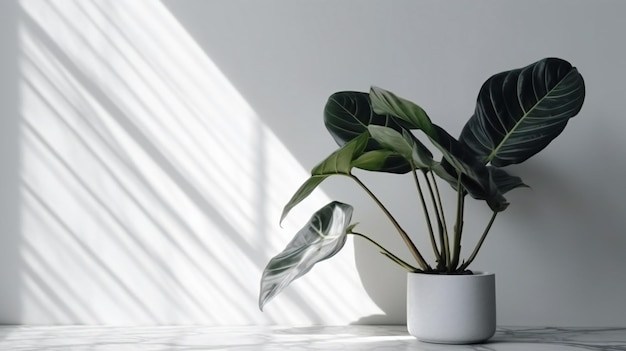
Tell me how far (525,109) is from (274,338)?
614 mm

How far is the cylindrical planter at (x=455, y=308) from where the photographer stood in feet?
3.71

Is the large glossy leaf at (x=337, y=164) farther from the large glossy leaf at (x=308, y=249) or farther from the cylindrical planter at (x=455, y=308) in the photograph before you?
the cylindrical planter at (x=455, y=308)

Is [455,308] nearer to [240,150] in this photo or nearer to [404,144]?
[404,144]

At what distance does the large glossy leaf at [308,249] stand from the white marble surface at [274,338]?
0.37 feet

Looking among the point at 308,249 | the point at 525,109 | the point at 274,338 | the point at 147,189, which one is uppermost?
the point at 525,109

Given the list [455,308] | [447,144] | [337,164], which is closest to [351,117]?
[337,164]

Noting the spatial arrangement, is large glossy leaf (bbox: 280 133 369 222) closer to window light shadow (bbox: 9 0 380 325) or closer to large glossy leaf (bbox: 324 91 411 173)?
large glossy leaf (bbox: 324 91 411 173)

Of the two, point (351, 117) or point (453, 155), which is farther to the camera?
point (351, 117)

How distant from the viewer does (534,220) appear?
1375mm

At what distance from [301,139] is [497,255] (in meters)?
0.48

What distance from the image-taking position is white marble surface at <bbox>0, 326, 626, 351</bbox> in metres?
1.14

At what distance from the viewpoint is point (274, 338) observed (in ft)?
4.05

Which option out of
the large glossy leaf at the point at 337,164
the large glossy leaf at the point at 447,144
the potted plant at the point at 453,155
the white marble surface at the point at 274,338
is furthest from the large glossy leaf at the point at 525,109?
the white marble surface at the point at 274,338

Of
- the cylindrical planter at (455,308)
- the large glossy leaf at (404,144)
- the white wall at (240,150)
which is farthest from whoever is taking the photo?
the white wall at (240,150)
